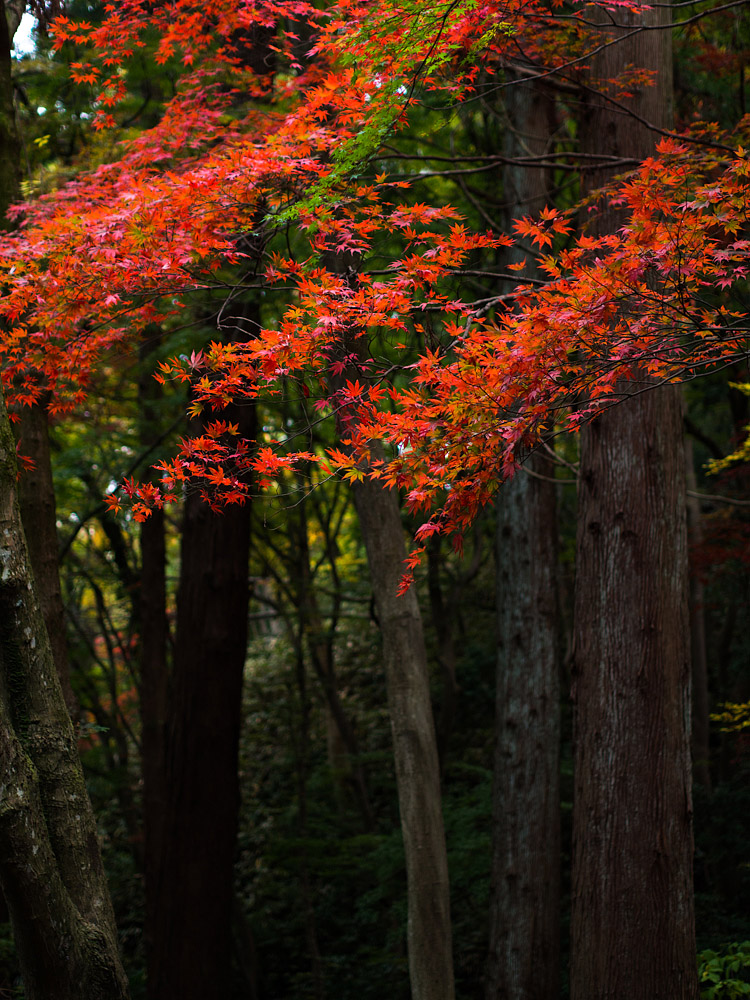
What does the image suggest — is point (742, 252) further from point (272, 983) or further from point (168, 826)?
point (272, 983)

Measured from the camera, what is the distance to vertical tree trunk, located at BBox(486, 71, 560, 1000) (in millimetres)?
6219

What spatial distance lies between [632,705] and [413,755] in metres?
1.36

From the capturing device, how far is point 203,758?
6.48 meters

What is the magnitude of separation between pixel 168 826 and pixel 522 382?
5.07 m

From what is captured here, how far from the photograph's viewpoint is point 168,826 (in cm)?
642

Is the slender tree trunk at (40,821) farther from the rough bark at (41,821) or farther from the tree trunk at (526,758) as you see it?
the tree trunk at (526,758)

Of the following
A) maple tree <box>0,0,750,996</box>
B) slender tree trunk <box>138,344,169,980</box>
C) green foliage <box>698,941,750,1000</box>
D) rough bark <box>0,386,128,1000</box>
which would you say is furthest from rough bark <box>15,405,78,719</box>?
green foliage <box>698,941,750,1000</box>

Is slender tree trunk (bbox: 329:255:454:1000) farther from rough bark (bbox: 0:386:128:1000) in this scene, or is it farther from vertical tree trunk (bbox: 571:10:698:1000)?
rough bark (bbox: 0:386:128:1000)

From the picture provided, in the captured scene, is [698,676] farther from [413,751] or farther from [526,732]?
[413,751]

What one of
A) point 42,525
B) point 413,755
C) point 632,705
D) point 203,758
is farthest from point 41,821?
point 203,758

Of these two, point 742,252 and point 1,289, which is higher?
point 1,289

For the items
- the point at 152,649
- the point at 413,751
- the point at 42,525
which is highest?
the point at 42,525

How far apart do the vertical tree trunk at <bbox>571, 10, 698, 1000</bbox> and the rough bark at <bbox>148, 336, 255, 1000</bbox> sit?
9.76 feet

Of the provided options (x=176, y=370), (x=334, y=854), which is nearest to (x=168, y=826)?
(x=334, y=854)
